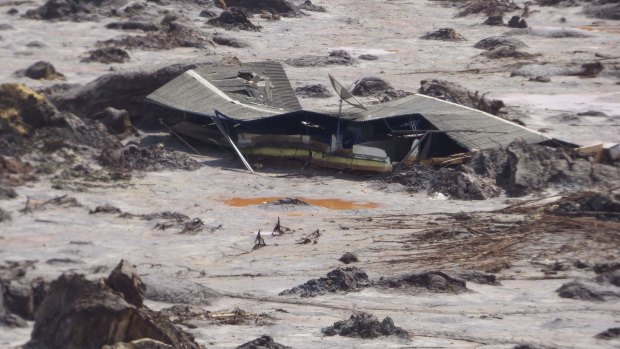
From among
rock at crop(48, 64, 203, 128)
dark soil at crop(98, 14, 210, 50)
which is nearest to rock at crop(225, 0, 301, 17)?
dark soil at crop(98, 14, 210, 50)

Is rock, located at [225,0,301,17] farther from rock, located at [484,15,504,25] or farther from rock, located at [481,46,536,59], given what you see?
rock, located at [481,46,536,59]

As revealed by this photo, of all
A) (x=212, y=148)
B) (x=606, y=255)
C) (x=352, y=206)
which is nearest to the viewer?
(x=606, y=255)

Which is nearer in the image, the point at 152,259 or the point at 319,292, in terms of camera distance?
the point at 319,292

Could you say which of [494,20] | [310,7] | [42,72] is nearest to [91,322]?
[42,72]

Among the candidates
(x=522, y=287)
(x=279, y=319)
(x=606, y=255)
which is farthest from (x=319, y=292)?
(x=606, y=255)

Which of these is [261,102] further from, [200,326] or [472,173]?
[200,326]

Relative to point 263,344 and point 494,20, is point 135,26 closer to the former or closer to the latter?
point 494,20

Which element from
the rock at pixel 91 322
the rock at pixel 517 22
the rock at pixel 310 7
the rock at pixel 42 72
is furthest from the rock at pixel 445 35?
the rock at pixel 91 322
